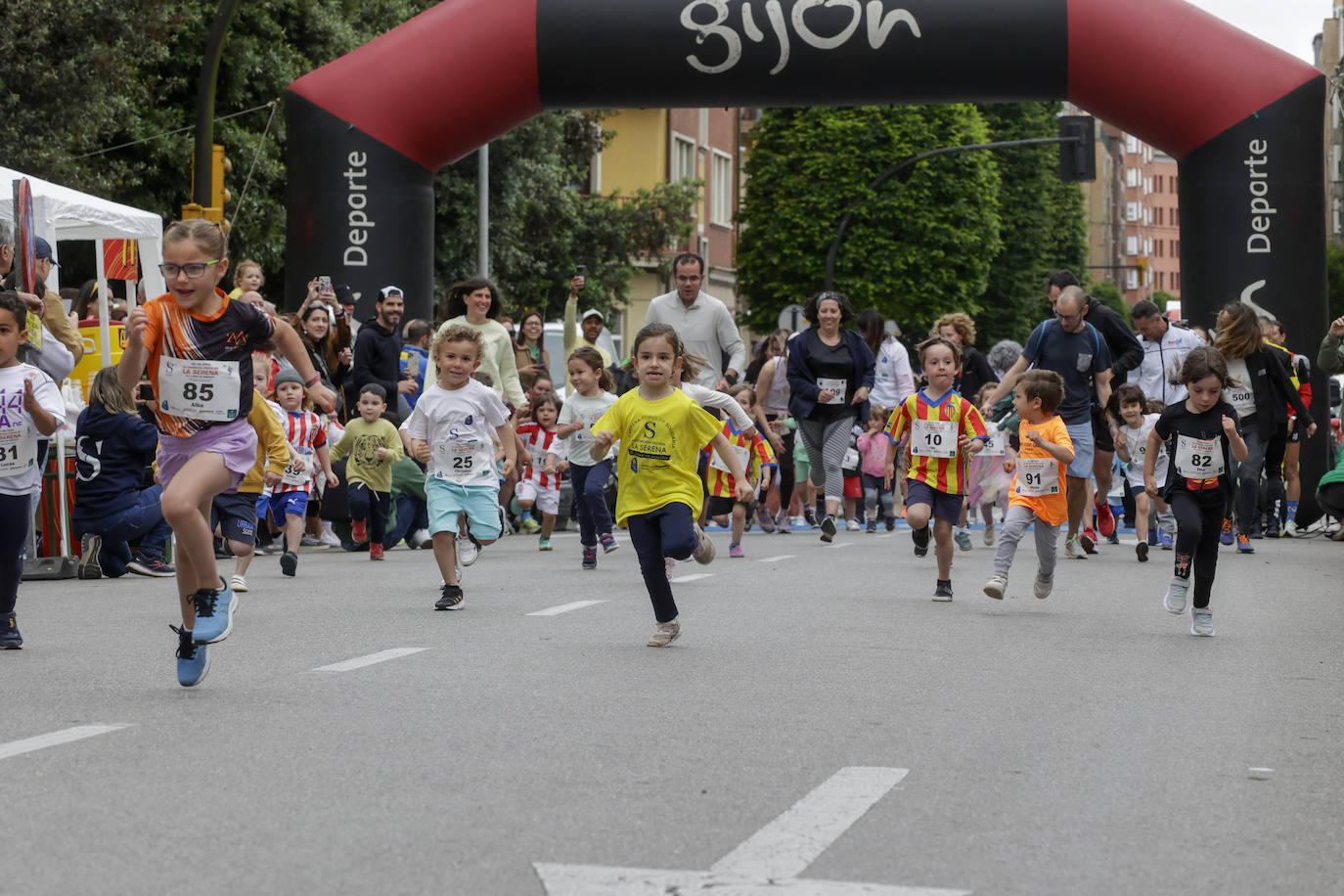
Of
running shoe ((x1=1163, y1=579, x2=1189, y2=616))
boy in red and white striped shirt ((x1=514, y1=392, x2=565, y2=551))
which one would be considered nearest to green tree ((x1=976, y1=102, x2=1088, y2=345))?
boy in red and white striped shirt ((x1=514, y1=392, x2=565, y2=551))

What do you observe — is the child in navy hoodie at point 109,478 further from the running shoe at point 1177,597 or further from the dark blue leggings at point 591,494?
the running shoe at point 1177,597

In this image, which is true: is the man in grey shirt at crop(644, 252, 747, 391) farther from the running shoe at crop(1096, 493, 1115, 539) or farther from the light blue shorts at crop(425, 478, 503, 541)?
the light blue shorts at crop(425, 478, 503, 541)

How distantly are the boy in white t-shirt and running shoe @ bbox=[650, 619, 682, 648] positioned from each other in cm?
247

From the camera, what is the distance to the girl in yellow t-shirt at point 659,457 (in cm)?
984

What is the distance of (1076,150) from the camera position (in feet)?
118

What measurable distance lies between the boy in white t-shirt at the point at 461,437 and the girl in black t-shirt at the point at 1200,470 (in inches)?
→ 138

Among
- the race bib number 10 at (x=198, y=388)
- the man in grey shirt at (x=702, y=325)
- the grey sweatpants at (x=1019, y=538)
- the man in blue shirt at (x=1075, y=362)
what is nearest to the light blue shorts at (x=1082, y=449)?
the man in blue shirt at (x=1075, y=362)

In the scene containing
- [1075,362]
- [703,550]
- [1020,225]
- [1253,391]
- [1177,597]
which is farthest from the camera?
[1020,225]

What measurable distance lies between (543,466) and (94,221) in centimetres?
412

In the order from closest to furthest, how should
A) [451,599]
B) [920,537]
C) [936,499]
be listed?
[451,599]
[936,499]
[920,537]

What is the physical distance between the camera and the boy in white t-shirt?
1200cm

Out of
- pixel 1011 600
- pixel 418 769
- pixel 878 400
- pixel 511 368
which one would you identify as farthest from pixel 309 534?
pixel 418 769

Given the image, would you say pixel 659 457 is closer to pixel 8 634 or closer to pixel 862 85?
pixel 8 634

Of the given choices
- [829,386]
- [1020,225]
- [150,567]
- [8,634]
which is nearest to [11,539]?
[8,634]
